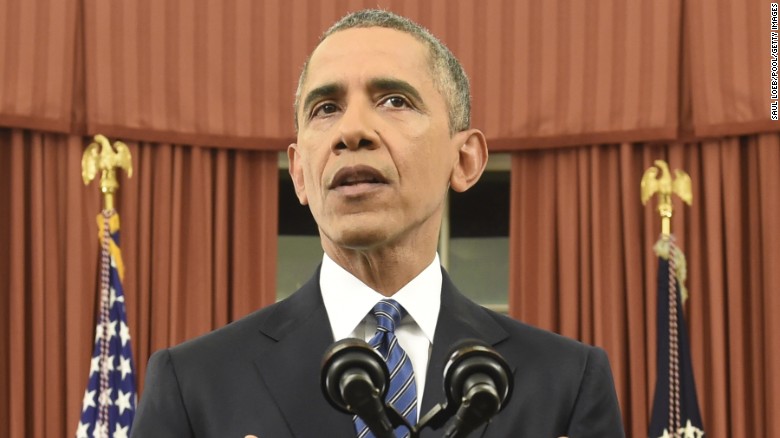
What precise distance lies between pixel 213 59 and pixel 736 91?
255 centimetres

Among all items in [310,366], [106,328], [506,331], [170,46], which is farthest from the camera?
[170,46]

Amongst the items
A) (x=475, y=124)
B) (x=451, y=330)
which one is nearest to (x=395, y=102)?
(x=451, y=330)

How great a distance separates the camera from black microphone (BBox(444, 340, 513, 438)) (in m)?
1.11

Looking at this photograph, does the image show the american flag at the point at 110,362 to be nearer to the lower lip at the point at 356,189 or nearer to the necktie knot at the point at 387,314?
the necktie knot at the point at 387,314

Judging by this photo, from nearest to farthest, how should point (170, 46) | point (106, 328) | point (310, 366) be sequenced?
1. point (310, 366)
2. point (106, 328)
3. point (170, 46)

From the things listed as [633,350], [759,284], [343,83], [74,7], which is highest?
[74,7]

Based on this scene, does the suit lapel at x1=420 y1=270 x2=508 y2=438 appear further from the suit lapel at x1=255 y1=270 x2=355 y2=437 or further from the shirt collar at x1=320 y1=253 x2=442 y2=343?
the suit lapel at x1=255 y1=270 x2=355 y2=437

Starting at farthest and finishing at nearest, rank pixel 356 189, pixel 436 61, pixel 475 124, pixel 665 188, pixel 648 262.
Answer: pixel 475 124, pixel 648 262, pixel 665 188, pixel 436 61, pixel 356 189

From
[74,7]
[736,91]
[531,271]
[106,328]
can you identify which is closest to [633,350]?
[531,271]

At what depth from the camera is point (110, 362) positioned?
4.96m

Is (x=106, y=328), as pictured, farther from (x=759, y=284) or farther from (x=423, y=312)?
(x=423, y=312)

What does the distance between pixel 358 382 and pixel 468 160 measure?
2.56ft

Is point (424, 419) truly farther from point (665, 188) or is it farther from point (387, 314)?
point (665, 188)

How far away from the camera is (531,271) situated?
5.46 meters
